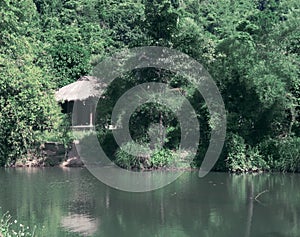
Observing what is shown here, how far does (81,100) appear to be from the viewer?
72.3ft

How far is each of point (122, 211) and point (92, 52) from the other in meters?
17.3

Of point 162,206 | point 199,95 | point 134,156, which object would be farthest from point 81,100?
point 162,206

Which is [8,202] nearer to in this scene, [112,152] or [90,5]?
[112,152]

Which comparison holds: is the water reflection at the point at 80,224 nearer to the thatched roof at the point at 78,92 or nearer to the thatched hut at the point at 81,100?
the thatched hut at the point at 81,100

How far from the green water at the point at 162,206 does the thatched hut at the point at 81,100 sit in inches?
207

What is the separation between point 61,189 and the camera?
14508 mm

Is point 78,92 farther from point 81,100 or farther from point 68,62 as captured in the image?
point 68,62

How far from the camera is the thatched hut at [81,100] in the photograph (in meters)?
21.7

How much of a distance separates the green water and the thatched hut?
5269 mm

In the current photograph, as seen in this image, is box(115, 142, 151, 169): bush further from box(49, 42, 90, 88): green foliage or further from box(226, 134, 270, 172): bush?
box(49, 42, 90, 88): green foliage

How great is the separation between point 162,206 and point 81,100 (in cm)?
1052

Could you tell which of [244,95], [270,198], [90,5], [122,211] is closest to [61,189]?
[122,211]

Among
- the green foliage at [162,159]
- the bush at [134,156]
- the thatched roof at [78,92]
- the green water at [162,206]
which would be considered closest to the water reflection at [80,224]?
the green water at [162,206]

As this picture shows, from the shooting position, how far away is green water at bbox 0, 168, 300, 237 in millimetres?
10359
